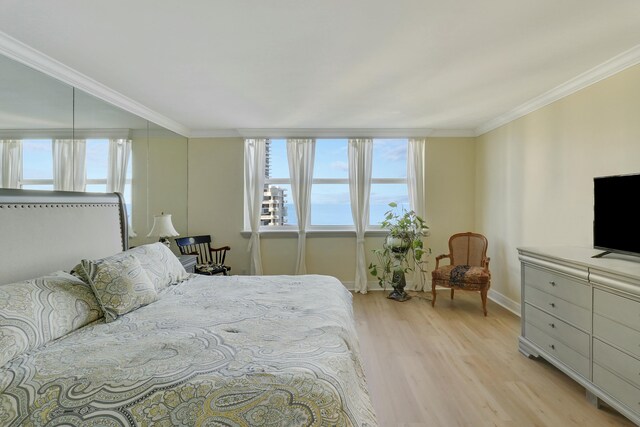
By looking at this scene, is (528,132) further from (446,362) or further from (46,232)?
(46,232)

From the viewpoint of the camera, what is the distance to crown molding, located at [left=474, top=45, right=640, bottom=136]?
2395mm

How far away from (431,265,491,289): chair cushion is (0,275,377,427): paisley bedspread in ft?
8.51

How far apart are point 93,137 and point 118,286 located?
1662mm

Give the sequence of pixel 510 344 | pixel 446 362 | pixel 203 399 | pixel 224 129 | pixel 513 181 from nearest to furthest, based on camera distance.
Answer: pixel 203 399 < pixel 446 362 < pixel 510 344 < pixel 513 181 < pixel 224 129

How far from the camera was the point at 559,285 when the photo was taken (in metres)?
2.37

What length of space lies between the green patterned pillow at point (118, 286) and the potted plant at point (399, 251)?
317cm

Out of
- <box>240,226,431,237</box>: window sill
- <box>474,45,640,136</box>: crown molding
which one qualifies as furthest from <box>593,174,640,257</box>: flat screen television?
<box>240,226,431,237</box>: window sill

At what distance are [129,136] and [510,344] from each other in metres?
4.48

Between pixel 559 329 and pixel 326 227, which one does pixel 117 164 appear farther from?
pixel 559 329

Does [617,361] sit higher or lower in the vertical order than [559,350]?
higher

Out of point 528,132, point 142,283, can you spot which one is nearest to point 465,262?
point 528,132

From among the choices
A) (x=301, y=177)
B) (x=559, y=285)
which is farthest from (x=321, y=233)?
(x=559, y=285)

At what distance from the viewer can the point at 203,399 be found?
42.9 inches

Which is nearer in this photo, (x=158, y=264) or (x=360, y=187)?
(x=158, y=264)
